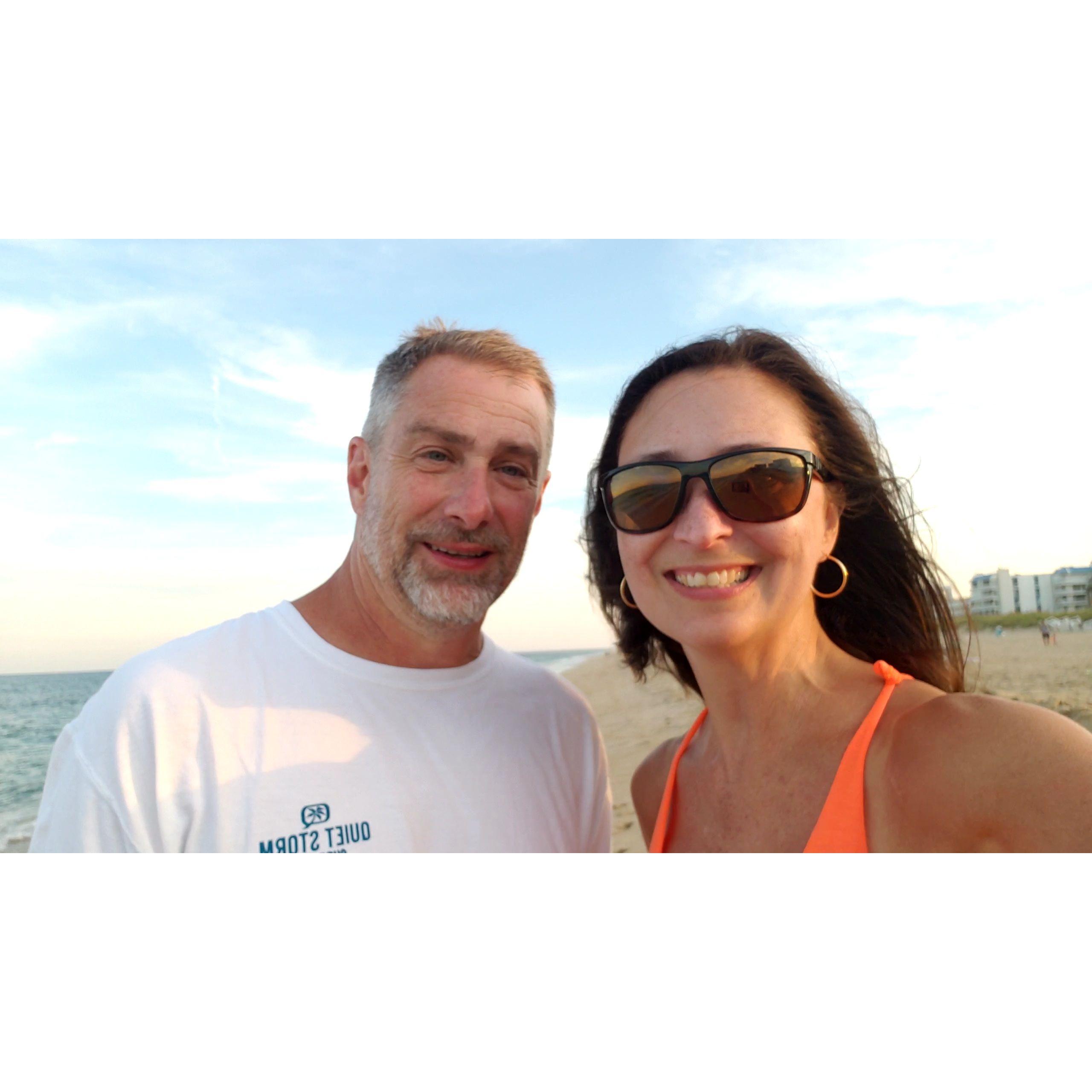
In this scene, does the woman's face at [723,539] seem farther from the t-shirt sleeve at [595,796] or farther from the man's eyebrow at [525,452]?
the t-shirt sleeve at [595,796]

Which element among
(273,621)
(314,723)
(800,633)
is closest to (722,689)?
(800,633)

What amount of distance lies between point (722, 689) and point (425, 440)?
1.33 meters

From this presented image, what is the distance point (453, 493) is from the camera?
2.55 meters

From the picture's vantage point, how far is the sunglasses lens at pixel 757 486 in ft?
6.57

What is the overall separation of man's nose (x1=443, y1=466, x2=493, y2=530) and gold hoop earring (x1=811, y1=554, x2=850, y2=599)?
3.67 feet

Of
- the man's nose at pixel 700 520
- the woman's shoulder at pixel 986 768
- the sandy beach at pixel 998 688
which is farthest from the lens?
the sandy beach at pixel 998 688

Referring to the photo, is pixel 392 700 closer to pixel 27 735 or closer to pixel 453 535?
pixel 453 535

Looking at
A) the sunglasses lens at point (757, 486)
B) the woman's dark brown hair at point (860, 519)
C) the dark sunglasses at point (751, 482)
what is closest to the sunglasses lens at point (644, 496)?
the dark sunglasses at point (751, 482)

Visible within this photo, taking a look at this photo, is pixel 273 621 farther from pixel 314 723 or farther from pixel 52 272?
pixel 52 272

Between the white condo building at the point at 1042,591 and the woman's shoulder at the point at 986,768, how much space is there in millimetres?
3088

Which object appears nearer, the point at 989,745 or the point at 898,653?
the point at 989,745

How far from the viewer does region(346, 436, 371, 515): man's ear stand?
2785 mm

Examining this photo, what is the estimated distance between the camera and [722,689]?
7.30 feet
